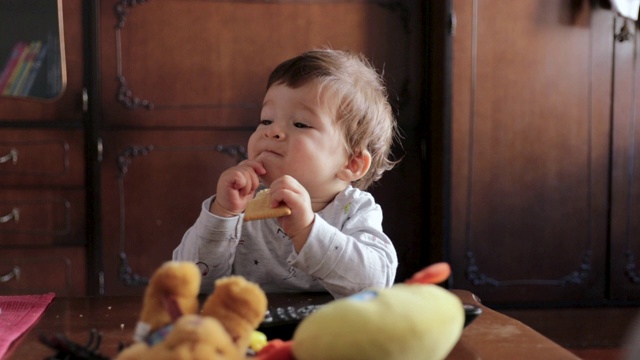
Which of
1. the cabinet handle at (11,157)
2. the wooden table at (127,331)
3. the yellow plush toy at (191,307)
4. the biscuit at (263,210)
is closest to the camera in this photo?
the yellow plush toy at (191,307)

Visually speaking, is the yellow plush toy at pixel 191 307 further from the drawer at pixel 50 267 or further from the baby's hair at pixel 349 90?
the drawer at pixel 50 267

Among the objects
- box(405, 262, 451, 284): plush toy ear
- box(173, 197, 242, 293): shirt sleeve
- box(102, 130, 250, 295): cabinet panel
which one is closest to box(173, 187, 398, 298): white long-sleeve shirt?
box(173, 197, 242, 293): shirt sleeve

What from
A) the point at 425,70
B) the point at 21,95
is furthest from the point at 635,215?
the point at 21,95

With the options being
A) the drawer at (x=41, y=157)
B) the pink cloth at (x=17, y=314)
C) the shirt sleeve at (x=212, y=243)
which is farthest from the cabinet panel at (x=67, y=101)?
the pink cloth at (x=17, y=314)

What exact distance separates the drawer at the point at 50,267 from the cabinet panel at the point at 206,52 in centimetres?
42

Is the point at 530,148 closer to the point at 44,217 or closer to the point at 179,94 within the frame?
the point at 179,94

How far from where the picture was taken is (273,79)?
1129 millimetres

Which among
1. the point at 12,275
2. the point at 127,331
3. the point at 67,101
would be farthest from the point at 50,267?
the point at 127,331

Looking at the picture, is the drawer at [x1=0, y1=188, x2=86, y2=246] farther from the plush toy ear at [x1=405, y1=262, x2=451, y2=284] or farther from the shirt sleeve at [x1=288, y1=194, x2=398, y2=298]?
the plush toy ear at [x1=405, y1=262, x2=451, y2=284]

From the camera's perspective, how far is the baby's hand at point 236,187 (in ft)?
3.19

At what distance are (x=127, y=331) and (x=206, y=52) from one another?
5.54 ft

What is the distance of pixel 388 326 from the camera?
38 cm

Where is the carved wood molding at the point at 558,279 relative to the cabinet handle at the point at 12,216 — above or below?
below

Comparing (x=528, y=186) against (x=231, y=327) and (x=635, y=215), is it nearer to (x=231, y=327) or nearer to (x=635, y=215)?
(x=635, y=215)
